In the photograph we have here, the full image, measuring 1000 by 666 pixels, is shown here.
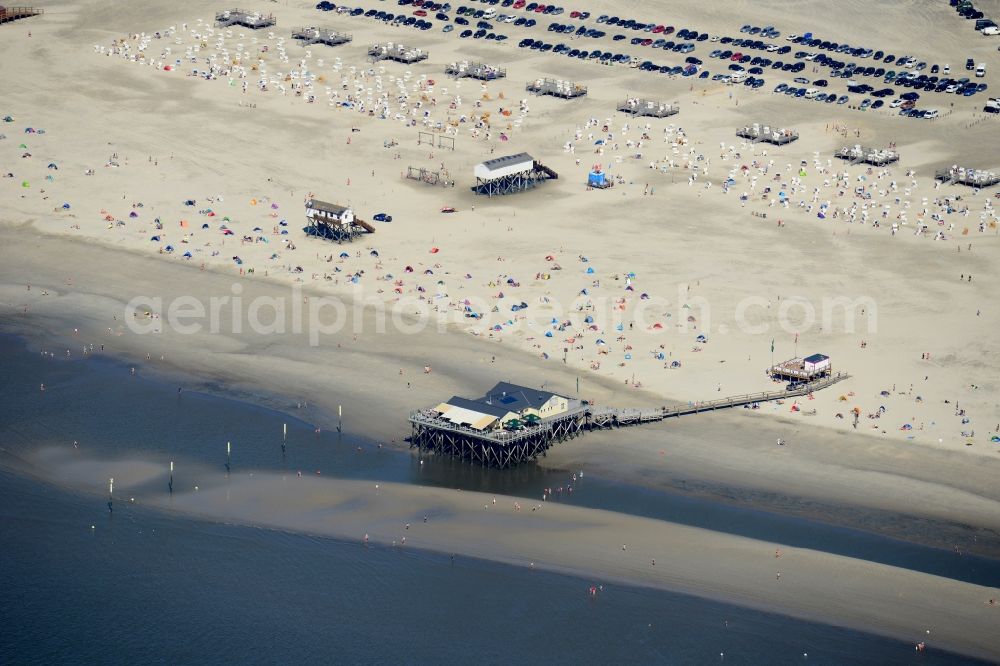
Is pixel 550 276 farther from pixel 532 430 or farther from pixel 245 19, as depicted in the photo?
pixel 245 19

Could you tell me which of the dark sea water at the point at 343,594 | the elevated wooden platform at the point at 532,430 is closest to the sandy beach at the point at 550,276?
the elevated wooden platform at the point at 532,430

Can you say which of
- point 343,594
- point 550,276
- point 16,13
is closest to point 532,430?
point 343,594

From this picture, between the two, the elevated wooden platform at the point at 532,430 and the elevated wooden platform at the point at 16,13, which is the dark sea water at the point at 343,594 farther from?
the elevated wooden platform at the point at 16,13

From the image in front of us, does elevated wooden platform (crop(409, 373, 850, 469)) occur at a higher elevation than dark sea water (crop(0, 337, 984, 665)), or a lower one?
higher

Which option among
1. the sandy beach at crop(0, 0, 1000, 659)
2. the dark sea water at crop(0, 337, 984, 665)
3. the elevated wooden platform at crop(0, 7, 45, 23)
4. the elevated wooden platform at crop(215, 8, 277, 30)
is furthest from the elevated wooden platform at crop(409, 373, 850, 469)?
the elevated wooden platform at crop(0, 7, 45, 23)

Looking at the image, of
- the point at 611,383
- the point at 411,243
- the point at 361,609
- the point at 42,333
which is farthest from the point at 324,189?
the point at 361,609

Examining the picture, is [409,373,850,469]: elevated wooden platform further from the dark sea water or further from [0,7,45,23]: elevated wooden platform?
[0,7,45,23]: elevated wooden platform
